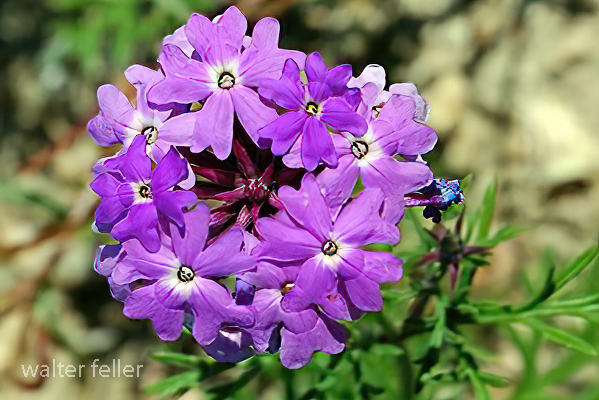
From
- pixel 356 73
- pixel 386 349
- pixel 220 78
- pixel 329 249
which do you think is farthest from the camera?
pixel 356 73

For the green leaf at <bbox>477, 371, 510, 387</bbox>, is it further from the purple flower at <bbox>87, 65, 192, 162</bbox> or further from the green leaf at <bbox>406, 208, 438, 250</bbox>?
the purple flower at <bbox>87, 65, 192, 162</bbox>

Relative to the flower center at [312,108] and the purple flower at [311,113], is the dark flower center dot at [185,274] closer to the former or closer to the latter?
the purple flower at [311,113]

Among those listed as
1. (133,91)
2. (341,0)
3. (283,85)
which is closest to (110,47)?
(133,91)

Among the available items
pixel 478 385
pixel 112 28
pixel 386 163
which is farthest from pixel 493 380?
pixel 112 28

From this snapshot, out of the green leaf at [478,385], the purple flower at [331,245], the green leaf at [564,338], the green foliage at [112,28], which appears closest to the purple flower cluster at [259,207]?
the purple flower at [331,245]

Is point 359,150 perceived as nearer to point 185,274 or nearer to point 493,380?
point 185,274

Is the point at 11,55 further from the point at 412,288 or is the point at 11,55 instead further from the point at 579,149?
the point at 579,149
